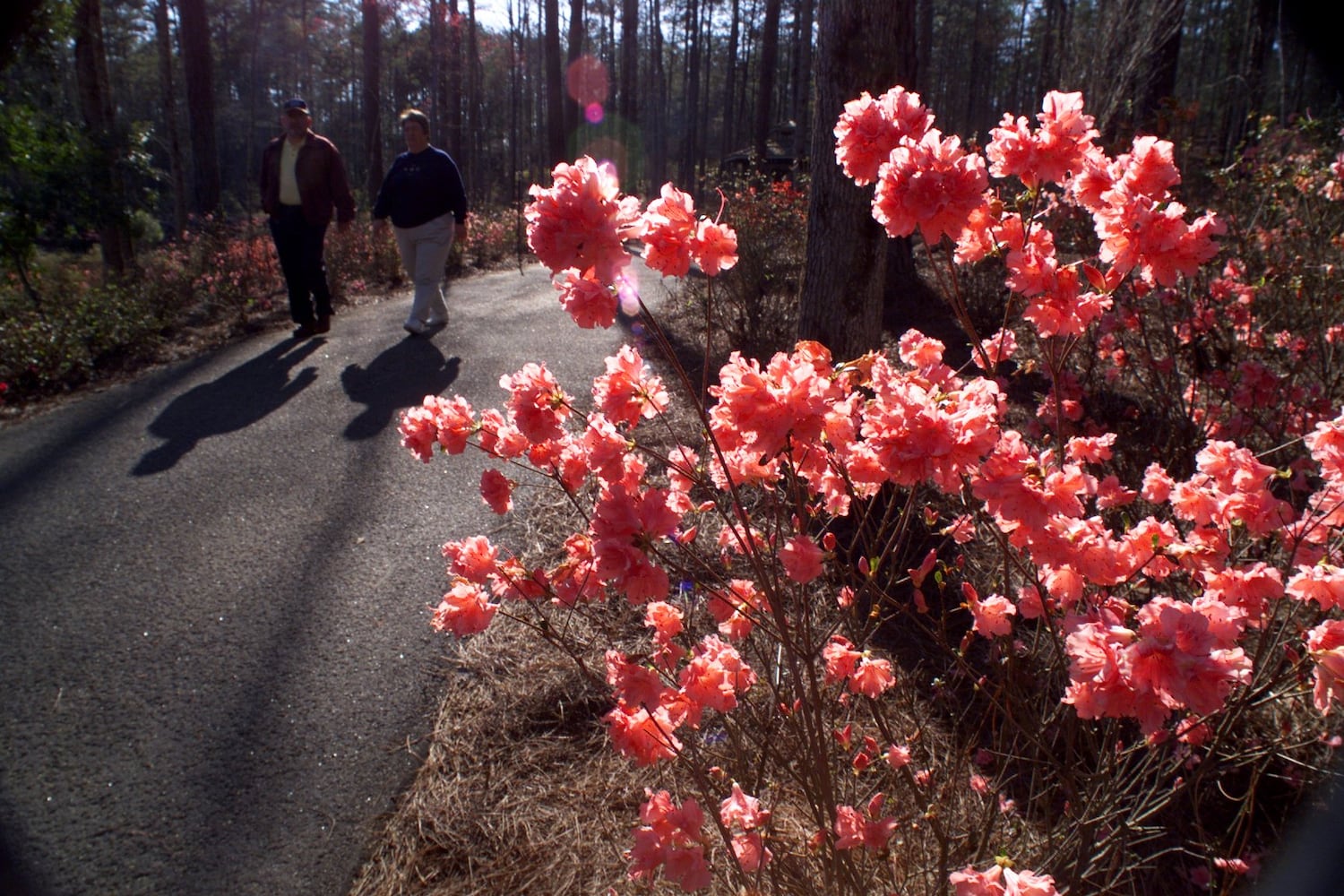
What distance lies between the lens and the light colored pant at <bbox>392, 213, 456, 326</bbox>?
253 inches

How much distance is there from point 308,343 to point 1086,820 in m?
6.57

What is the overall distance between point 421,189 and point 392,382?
188 centimetres

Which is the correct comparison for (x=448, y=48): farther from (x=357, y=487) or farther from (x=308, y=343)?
(x=357, y=487)

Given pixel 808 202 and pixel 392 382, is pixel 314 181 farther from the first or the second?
pixel 808 202

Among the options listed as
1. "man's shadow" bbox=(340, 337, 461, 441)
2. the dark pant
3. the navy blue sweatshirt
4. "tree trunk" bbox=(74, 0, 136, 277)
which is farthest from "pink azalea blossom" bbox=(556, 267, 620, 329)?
"tree trunk" bbox=(74, 0, 136, 277)

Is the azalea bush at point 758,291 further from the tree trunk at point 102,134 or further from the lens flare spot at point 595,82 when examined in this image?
the lens flare spot at point 595,82

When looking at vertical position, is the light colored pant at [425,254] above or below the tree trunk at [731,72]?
below

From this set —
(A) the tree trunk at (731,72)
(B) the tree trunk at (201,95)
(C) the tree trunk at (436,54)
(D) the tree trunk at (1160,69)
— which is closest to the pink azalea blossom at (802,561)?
(D) the tree trunk at (1160,69)

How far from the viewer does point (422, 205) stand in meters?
6.36

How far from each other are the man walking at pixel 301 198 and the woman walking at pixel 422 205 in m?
0.38

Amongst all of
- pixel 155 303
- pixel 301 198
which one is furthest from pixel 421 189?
pixel 155 303

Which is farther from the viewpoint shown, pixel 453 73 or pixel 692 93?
pixel 692 93

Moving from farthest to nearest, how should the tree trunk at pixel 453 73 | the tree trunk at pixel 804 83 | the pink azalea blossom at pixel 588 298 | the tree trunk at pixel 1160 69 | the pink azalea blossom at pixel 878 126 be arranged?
the tree trunk at pixel 453 73 → the tree trunk at pixel 804 83 → the tree trunk at pixel 1160 69 → the pink azalea blossom at pixel 878 126 → the pink azalea blossom at pixel 588 298

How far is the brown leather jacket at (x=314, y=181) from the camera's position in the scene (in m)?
6.15
